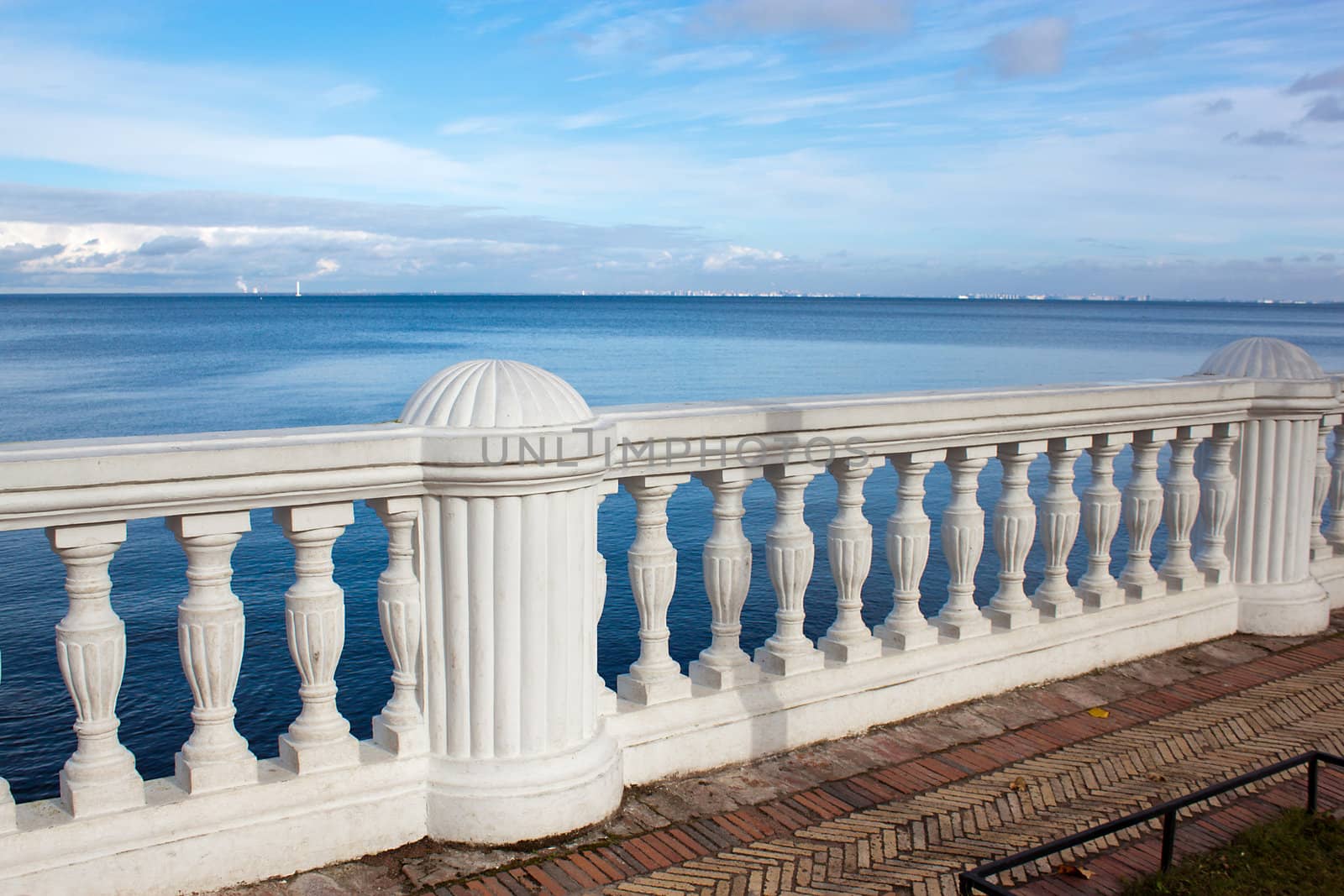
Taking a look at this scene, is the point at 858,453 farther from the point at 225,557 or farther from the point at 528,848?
the point at 225,557

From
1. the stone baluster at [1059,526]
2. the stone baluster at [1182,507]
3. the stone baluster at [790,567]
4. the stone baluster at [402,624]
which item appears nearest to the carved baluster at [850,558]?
the stone baluster at [790,567]

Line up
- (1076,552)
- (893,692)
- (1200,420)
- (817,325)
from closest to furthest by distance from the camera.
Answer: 1. (893,692)
2. (1200,420)
3. (1076,552)
4. (817,325)

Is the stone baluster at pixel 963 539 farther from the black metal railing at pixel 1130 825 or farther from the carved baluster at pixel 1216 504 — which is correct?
the carved baluster at pixel 1216 504

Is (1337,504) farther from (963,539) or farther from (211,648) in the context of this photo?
(211,648)

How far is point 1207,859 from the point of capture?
386cm

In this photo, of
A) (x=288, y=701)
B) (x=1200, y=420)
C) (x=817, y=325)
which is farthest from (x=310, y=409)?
(x=817, y=325)

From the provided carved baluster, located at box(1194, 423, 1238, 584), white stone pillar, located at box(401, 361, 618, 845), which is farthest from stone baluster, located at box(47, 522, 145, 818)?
carved baluster, located at box(1194, 423, 1238, 584)

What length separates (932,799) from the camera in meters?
4.40

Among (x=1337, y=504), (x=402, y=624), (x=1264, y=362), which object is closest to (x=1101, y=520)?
(x=1264, y=362)

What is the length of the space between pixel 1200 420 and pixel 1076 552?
7.39m

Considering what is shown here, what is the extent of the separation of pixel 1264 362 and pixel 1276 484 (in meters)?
0.74

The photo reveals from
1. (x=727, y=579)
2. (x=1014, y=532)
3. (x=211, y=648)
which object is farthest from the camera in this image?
(x=1014, y=532)

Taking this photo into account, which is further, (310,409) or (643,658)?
(310,409)

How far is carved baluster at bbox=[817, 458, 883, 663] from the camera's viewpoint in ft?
15.8
